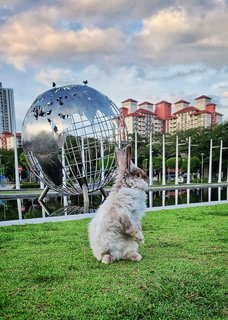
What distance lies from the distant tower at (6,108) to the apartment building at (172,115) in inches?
1161

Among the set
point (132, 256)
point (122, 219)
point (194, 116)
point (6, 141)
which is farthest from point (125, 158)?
point (194, 116)

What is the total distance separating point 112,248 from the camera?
3.73 meters

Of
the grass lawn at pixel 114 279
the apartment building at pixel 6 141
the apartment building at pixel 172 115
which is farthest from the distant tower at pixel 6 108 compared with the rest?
the apartment building at pixel 172 115

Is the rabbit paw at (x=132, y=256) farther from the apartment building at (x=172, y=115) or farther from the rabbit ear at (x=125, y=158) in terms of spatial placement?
the apartment building at (x=172, y=115)

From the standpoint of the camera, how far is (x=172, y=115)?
7656 cm

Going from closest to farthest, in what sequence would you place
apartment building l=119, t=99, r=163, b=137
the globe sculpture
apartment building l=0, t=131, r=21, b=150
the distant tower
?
the globe sculpture → the distant tower → apartment building l=0, t=131, r=21, b=150 → apartment building l=119, t=99, r=163, b=137

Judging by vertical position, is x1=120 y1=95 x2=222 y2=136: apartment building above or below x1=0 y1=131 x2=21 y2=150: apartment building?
above

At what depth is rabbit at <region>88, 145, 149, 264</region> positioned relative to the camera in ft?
12.2

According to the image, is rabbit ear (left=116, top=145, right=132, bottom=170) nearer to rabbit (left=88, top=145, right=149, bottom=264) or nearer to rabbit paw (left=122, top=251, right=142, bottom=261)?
rabbit (left=88, top=145, right=149, bottom=264)

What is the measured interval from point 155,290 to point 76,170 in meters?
6.15

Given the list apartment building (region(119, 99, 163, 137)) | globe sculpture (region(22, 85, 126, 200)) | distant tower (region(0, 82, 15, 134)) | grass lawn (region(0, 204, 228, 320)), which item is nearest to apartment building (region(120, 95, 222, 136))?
apartment building (region(119, 99, 163, 137))

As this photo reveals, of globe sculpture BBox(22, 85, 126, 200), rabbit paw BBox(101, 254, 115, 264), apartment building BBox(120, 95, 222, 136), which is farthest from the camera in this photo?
apartment building BBox(120, 95, 222, 136)

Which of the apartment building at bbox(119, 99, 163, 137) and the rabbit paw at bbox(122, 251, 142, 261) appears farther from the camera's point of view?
the apartment building at bbox(119, 99, 163, 137)

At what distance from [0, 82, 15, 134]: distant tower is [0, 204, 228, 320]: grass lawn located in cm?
2532
